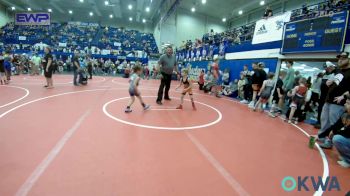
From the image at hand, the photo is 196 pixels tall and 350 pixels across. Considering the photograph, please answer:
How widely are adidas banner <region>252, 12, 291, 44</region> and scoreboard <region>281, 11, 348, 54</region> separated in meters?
0.70

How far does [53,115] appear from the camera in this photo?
5176mm

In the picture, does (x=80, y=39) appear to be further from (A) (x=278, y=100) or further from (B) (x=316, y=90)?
(B) (x=316, y=90)

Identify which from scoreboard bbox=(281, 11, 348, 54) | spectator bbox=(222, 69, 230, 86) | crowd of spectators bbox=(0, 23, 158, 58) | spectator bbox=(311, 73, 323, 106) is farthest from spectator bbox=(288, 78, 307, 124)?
crowd of spectators bbox=(0, 23, 158, 58)

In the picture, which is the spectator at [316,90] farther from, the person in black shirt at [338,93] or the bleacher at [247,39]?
the person in black shirt at [338,93]

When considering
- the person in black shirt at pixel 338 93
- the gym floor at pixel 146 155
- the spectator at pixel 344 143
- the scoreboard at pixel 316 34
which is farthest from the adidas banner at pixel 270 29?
the spectator at pixel 344 143

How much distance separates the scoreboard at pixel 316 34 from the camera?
22.5ft

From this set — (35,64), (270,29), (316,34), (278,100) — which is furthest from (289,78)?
(35,64)

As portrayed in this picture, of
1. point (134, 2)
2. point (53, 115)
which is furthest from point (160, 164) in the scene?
point (134, 2)

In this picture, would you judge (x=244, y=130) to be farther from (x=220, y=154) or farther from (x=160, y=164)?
(x=160, y=164)

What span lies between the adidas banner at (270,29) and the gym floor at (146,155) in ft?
19.0

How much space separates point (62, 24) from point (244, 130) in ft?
134

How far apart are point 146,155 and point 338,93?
397cm

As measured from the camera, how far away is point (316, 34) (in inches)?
299

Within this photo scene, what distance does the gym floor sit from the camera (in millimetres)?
2537
